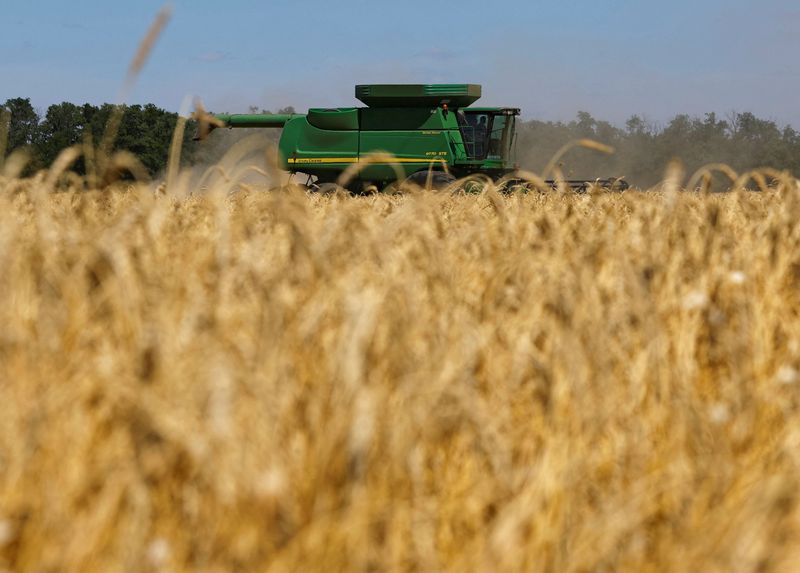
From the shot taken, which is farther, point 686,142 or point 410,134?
point 686,142

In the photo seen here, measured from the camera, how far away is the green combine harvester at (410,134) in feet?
58.7

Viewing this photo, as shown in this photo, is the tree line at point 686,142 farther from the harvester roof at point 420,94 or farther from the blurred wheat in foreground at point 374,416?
the blurred wheat in foreground at point 374,416

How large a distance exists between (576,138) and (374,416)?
1785 inches

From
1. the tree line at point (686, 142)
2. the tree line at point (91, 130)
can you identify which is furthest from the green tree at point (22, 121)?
the tree line at point (686, 142)

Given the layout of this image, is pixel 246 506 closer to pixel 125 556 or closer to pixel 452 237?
pixel 125 556

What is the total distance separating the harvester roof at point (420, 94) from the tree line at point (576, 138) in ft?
25.0

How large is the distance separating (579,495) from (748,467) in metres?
0.31

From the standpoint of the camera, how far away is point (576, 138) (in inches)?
1811

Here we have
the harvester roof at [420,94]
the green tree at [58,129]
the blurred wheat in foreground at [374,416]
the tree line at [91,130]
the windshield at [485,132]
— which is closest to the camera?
the blurred wheat in foreground at [374,416]

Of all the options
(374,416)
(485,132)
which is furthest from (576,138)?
(374,416)

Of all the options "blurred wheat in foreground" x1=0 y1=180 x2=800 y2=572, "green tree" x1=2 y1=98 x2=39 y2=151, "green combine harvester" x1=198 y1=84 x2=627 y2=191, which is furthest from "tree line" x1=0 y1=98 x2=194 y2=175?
"blurred wheat in foreground" x1=0 y1=180 x2=800 y2=572

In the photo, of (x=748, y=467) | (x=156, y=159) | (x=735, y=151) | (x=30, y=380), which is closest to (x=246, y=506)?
(x=30, y=380)

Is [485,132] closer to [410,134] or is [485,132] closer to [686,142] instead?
[410,134]

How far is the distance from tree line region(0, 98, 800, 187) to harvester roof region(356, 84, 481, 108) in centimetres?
763
